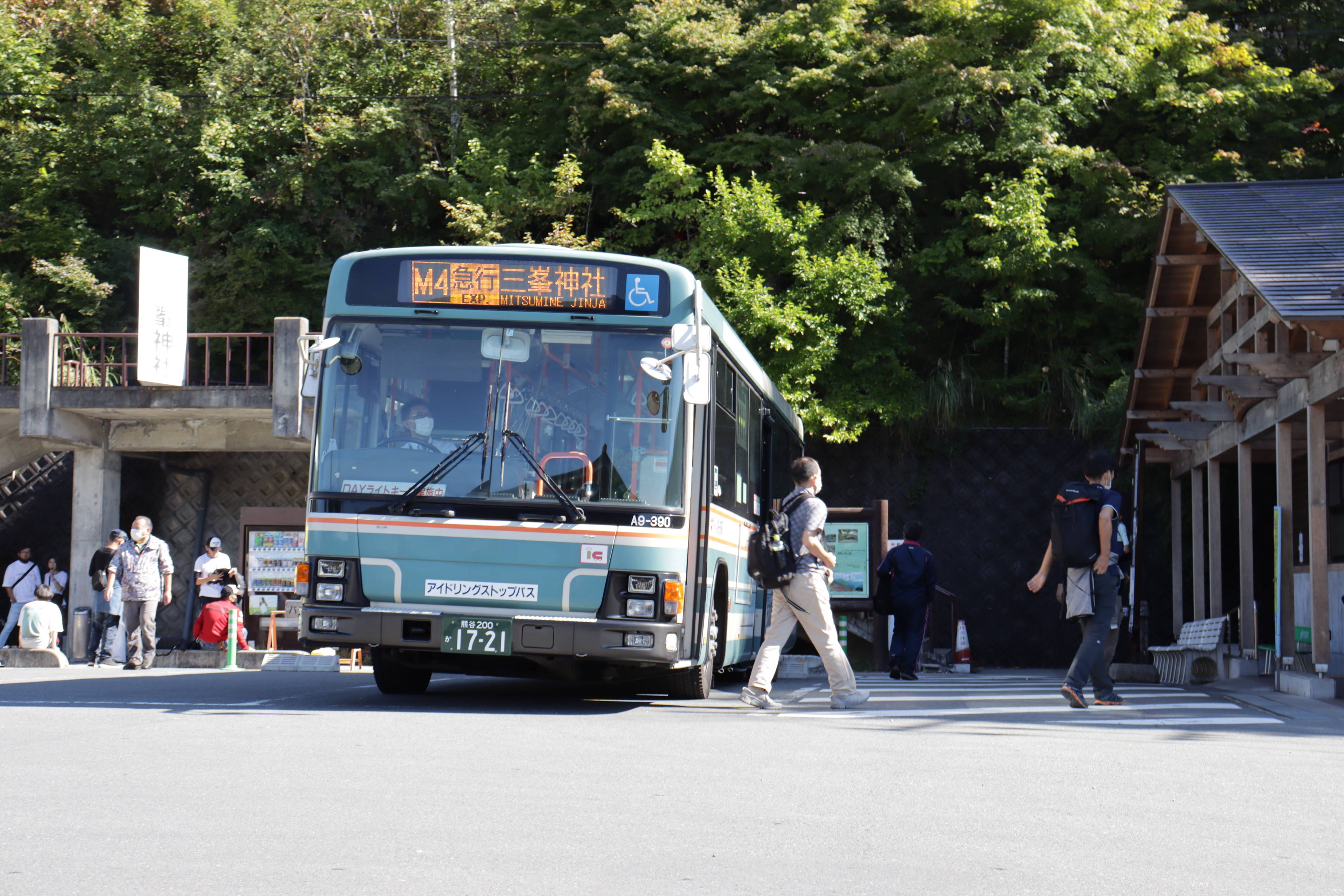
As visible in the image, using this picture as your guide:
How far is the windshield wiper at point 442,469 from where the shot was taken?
9242 millimetres

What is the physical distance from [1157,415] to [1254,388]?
A: 6137mm

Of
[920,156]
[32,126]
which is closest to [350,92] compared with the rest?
[32,126]

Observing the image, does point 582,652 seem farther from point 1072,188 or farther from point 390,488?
point 1072,188

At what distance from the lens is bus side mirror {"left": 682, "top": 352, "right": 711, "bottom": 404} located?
9.10 metres

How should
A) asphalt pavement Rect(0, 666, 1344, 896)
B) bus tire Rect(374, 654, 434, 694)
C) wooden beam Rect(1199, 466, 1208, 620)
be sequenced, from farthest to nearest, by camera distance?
wooden beam Rect(1199, 466, 1208, 620) → bus tire Rect(374, 654, 434, 694) → asphalt pavement Rect(0, 666, 1344, 896)

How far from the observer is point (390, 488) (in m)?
9.30

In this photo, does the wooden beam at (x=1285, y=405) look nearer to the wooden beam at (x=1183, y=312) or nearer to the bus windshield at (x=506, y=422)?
the wooden beam at (x=1183, y=312)

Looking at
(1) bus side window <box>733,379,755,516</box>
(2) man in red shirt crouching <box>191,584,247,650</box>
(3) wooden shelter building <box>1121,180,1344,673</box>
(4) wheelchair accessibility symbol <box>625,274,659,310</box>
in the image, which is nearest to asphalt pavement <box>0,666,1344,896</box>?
(1) bus side window <box>733,379,755,516</box>

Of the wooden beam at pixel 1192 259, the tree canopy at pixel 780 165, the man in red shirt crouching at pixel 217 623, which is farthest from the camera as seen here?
the tree canopy at pixel 780 165

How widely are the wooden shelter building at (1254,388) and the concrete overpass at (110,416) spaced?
1306 centimetres

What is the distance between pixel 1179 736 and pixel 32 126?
3186 centimetres

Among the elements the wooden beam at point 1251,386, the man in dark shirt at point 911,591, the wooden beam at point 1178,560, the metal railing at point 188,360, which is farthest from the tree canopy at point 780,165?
the wooden beam at point 1251,386

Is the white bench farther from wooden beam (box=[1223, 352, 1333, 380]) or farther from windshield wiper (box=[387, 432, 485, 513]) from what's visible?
windshield wiper (box=[387, 432, 485, 513])

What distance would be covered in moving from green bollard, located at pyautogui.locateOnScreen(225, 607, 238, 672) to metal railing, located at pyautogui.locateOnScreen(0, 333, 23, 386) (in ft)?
35.1
